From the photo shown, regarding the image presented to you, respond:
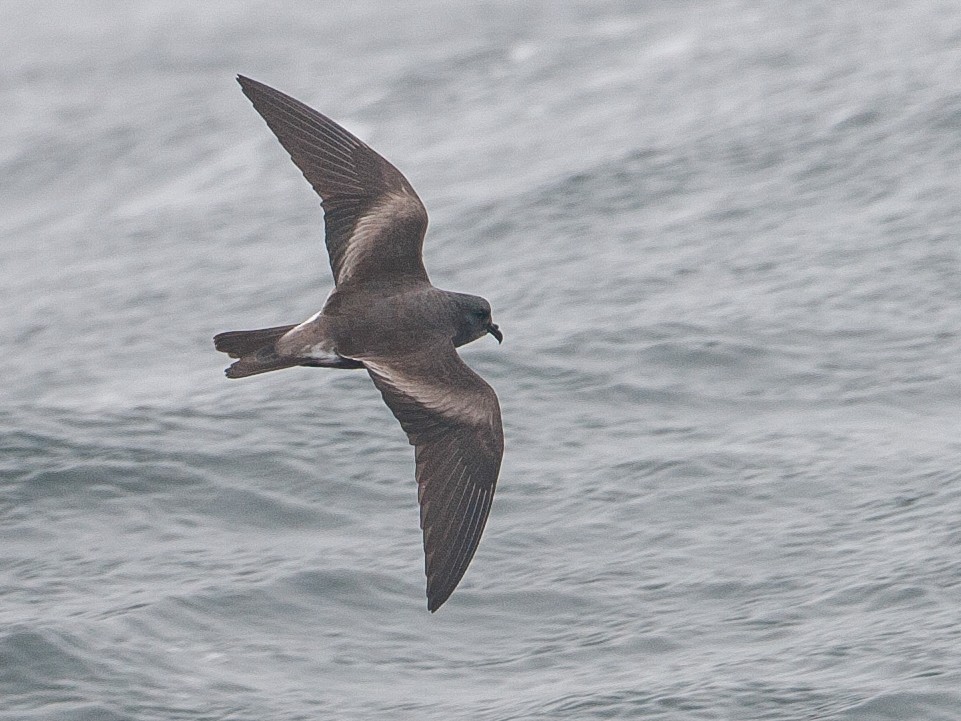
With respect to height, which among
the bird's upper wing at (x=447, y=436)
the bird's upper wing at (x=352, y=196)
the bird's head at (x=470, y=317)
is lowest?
the bird's upper wing at (x=447, y=436)

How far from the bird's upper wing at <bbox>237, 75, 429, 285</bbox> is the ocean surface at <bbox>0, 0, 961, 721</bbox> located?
168cm

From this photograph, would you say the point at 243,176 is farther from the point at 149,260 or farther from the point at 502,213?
the point at 502,213

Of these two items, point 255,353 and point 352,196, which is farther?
point 352,196

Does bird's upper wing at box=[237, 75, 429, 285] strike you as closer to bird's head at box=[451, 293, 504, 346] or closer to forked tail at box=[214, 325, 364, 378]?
bird's head at box=[451, 293, 504, 346]

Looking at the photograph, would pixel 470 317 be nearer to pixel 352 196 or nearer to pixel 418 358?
pixel 418 358

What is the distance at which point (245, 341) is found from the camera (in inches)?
251

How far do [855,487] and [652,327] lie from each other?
7.31 ft

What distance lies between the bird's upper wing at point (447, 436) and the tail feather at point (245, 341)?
1.13ft

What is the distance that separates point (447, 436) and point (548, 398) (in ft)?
11.5

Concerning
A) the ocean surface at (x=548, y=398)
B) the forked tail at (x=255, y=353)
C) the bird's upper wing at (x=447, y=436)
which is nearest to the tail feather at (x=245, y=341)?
the forked tail at (x=255, y=353)

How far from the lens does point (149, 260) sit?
44.1ft

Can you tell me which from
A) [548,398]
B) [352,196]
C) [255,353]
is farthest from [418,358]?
[548,398]

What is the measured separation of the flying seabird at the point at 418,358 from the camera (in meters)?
6.23

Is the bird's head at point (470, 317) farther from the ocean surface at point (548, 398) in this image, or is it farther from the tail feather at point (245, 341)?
the ocean surface at point (548, 398)
